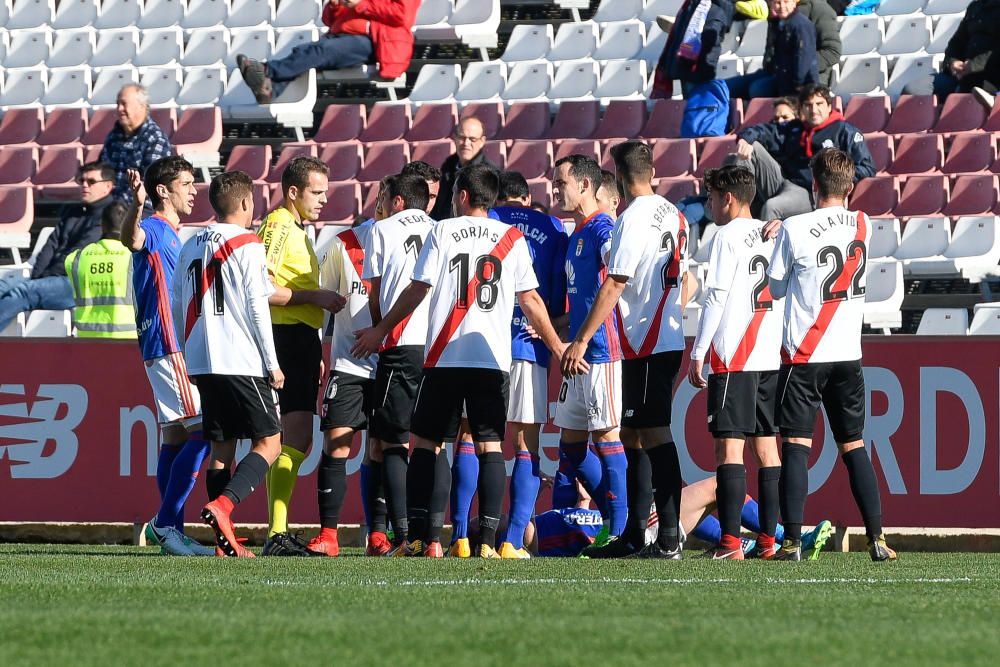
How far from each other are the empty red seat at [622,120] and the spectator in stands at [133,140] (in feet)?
13.3

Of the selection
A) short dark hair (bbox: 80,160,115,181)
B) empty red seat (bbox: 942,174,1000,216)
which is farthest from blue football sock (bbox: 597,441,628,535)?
empty red seat (bbox: 942,174,1000,216)

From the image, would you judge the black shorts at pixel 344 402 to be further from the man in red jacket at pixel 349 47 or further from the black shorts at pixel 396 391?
the man in red jacket at pixel 349 47

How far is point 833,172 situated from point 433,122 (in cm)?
772

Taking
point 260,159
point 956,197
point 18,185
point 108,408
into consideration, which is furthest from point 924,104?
point 18,185

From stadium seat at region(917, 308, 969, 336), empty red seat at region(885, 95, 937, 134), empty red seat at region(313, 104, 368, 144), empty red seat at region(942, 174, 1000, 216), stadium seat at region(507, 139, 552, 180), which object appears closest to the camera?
stadium seat at region(917, 308, 969, 336)

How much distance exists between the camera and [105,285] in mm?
10359

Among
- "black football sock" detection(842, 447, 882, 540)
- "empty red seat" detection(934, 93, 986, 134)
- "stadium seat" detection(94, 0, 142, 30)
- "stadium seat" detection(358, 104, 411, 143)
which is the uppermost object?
"stadium seat" detection(94, 0, 142, 30)

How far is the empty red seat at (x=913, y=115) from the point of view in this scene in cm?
1348

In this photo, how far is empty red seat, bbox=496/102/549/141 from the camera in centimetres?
1477

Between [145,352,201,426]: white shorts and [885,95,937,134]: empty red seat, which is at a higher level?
[885,95,937,134]: empty red seat

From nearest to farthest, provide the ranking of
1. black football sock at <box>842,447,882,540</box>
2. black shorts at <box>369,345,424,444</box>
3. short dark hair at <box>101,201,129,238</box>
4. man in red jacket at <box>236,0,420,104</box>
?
black football sock at <box>842,447,882,540</box> < black shorts at <box>369,345,424,444</box> < short dark hair at <box>101,201,129,238</box> < man in red jacket at <box>236,0,420,104</box>

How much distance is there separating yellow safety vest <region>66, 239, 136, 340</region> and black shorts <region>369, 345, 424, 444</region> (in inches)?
110

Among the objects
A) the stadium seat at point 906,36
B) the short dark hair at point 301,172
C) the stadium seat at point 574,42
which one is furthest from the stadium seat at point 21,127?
the short dark hair at point 301,172

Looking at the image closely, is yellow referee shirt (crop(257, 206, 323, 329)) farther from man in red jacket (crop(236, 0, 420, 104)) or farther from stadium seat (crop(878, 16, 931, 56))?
stadium seat (crop(878, 16, 931, 56))
